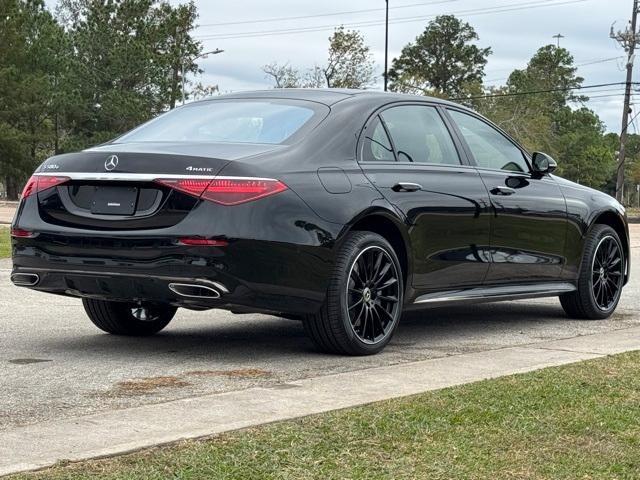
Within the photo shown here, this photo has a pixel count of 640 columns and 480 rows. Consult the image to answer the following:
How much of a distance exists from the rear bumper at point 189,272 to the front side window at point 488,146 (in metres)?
2.03

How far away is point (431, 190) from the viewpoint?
7.17 metres

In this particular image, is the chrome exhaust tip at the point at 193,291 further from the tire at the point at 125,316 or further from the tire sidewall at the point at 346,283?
the tire at the point at 125,316

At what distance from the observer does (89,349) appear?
270 inches

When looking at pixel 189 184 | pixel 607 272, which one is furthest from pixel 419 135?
pixel 607 272

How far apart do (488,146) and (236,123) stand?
2119mm

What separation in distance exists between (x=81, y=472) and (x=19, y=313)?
5.29m

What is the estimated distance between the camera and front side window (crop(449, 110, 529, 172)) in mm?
7941

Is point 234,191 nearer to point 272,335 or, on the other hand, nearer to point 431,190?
Result: point 431,190

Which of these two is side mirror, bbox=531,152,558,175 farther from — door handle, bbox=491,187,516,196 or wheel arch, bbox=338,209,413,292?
wheel arch, bbox=338,209,413,292

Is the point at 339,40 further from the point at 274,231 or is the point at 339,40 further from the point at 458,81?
the point at 274,231

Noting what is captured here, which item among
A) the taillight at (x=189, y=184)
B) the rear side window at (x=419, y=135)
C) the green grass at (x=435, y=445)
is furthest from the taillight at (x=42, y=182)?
the green grass at (x=435, y=445)

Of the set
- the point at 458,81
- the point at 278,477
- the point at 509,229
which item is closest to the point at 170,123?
the point at 509,229

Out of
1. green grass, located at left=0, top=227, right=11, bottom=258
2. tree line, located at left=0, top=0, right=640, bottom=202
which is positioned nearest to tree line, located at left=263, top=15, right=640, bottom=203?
tree line, located at left=0, top=0, right=640, bottom=202

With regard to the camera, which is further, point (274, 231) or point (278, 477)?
point (274, 231)
